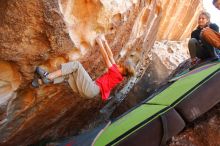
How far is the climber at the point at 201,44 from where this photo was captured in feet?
18.4

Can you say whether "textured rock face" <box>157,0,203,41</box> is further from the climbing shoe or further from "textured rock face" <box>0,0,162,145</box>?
the climbing shoe

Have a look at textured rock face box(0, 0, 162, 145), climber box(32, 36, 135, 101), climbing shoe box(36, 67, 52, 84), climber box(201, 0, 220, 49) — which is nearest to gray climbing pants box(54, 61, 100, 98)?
climber box(32, 36, 135, 101)

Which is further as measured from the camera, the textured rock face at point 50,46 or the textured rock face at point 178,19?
the textured rock face at point 178,19

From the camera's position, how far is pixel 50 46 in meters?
4.21

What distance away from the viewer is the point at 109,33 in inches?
199

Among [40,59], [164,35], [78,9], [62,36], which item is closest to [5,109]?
[40,59]

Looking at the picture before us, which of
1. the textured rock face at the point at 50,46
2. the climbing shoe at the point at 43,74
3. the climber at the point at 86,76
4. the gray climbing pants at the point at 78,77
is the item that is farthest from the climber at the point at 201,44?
the climbing shoe at the point at 43,74

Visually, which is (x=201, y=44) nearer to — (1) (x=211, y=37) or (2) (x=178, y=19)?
(1) (x=211, y=37)

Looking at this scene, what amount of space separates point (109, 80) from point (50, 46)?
1.02 metres

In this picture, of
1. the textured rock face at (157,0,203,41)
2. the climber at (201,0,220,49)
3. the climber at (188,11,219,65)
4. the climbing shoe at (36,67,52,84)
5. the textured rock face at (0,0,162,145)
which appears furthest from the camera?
the textured rock face at (157,0,203,41)

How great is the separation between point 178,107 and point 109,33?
1984mm

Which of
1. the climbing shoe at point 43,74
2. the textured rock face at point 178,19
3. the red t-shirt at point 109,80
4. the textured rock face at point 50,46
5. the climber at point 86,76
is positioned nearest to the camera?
the textured rock face at point 50,46

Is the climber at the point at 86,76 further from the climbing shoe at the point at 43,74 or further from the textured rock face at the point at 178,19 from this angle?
the textured rock face at the point at 178,19

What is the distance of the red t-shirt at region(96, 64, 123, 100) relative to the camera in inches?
178
